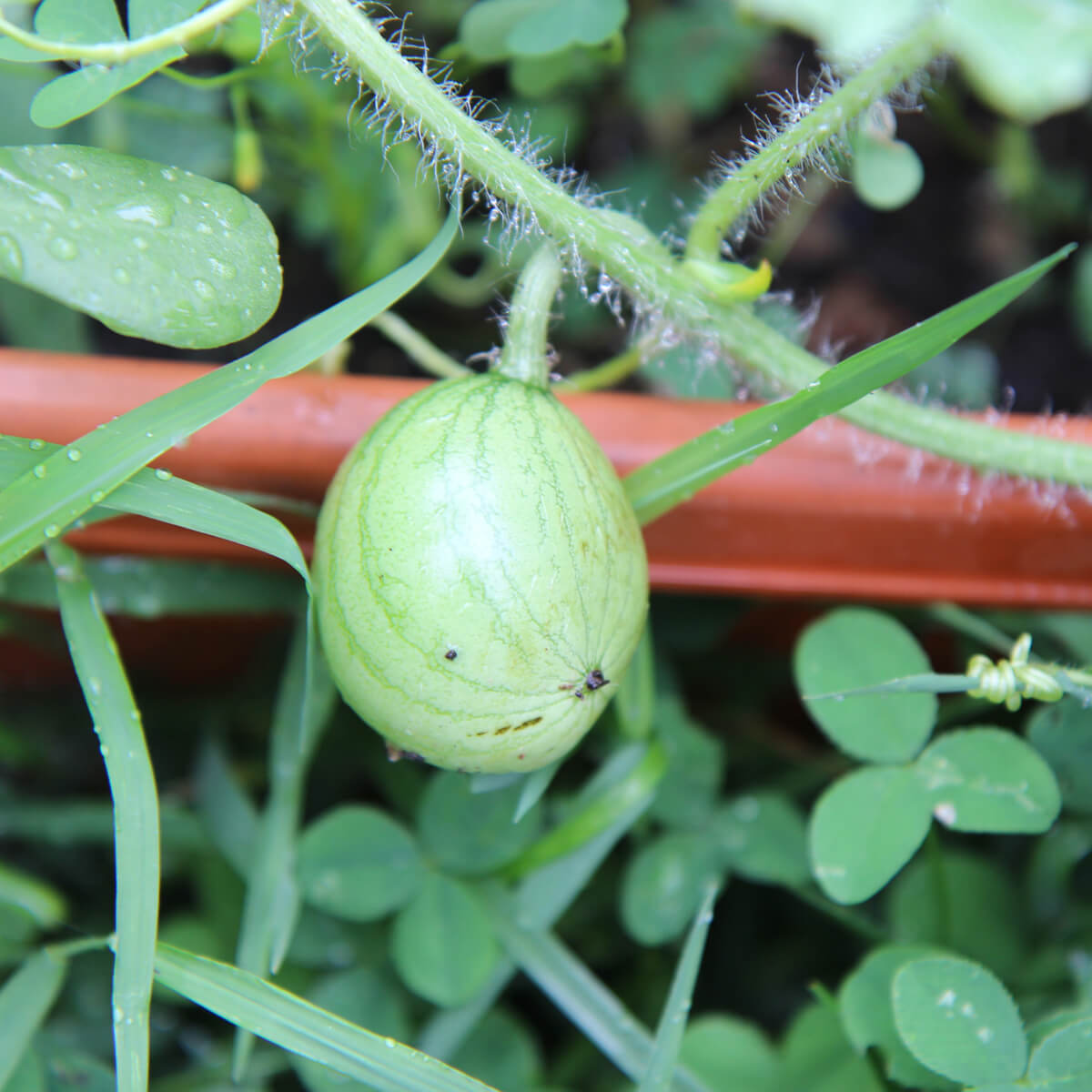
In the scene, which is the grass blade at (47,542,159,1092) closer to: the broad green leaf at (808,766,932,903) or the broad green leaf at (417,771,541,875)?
the broad green leaf at (417,771,541,875)

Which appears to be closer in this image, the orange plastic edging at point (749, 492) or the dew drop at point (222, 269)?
the dew drop at point (222, 269)

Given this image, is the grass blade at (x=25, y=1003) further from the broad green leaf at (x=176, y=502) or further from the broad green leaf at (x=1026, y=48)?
the broad green leaf at (x=1026, y=48)

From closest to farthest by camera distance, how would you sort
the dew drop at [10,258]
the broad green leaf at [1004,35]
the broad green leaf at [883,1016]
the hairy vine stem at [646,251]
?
the broad green leaf at [1004,35] < the dew drop at [10,258] < the hairy vine stem at [646,251] < the broad green leaf at [883,1016]

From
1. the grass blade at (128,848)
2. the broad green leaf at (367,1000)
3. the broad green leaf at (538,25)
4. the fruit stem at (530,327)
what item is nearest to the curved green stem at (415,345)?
the fruit stem at (530,327)

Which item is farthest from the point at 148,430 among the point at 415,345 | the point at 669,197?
the point at 669,197

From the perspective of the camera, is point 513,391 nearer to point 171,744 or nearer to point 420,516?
point 420,516
